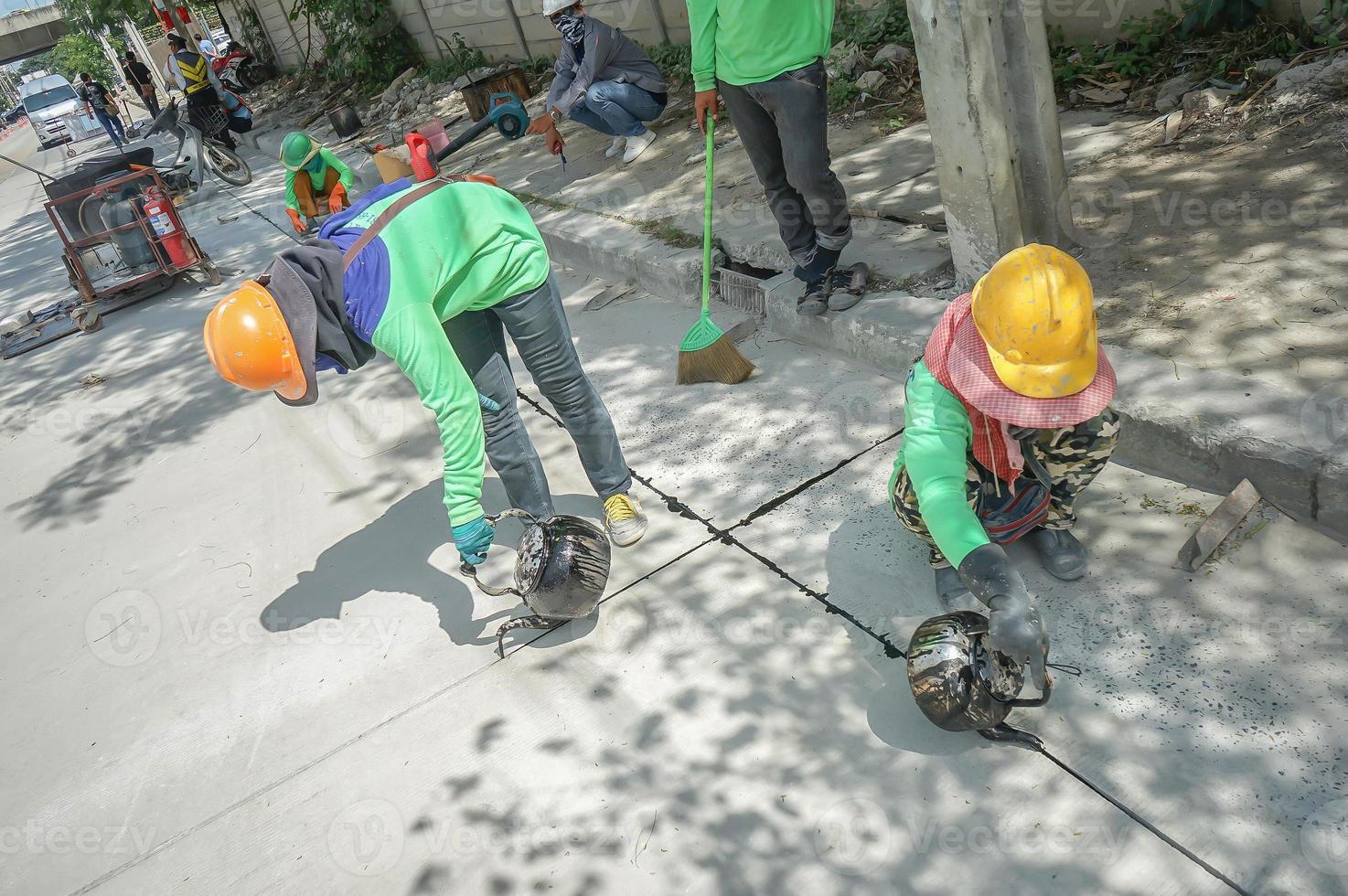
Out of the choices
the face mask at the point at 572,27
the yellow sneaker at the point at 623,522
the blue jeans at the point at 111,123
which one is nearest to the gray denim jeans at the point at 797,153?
the yellow sneaker at the point at 623,522

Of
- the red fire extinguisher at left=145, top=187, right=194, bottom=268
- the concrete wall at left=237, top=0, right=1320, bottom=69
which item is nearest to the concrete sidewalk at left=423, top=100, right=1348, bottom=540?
the concrete wall at left=237, top=0, right=1320, bottom=69

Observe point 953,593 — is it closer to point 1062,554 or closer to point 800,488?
point 1062,554

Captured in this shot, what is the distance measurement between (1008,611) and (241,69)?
883 inches

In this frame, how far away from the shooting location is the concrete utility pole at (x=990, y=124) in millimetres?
3434

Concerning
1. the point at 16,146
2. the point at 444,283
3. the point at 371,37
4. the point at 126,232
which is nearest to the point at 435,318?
the point at 444,283

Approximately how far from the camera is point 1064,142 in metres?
5.02

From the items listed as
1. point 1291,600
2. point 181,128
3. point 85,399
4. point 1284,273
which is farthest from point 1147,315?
point 181,128

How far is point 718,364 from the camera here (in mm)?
4223

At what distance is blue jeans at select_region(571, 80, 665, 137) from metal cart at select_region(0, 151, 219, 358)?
350 cm

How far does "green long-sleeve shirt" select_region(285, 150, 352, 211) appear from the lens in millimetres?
6289

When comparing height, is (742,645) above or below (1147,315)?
below

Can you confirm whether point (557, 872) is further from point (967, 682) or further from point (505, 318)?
point (505, 318)

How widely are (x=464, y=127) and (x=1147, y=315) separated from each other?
8412 millimetres

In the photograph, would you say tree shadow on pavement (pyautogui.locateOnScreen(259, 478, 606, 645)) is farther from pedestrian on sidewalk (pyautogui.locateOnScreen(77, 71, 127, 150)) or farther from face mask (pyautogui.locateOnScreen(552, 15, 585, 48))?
pedestrian on sidewalk (pyautogui.locateOnScreen(77, 71, 127, 150))
